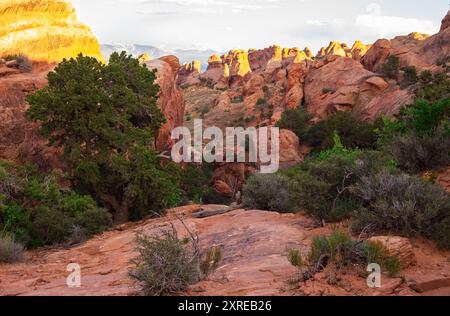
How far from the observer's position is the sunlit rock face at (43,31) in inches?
979

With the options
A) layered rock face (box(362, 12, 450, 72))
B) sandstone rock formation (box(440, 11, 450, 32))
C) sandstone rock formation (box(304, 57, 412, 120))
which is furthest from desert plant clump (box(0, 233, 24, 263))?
sandstone rock formation (box(440, 11, 450, 32))

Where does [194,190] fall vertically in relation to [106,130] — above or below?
below

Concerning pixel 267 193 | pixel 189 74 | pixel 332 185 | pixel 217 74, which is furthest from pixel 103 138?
pixel 189 74

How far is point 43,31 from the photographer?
1024 inches

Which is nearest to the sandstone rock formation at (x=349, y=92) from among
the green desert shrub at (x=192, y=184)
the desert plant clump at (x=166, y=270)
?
the green desert shrub at (x=192, y=184)

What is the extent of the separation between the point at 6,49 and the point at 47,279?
66.7ft

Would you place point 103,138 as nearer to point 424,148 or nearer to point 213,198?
point 424,148

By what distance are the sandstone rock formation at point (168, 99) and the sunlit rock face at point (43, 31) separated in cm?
445

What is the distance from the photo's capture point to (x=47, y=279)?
787cm

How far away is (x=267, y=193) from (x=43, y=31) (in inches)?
751

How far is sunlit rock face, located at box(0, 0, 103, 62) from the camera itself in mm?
24875

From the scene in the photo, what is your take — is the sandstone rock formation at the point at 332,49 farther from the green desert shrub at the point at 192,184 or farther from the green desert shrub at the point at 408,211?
the green desert shrub at the point at 408,211
